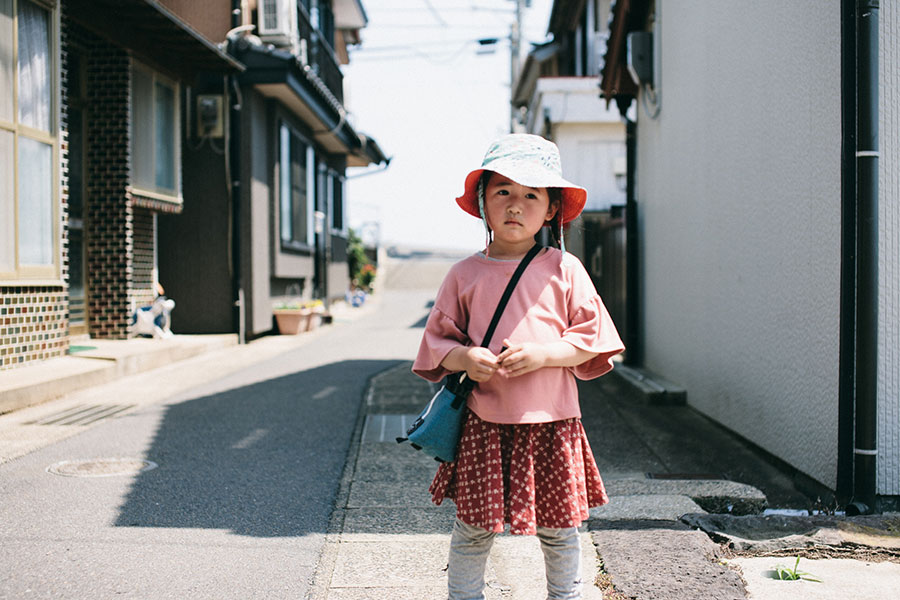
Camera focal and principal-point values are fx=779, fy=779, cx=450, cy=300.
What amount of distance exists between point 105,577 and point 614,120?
12.2 meters

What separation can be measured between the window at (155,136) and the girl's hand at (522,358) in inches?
344

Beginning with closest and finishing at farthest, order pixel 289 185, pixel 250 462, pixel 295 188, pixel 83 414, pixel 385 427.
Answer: pixel 250 462, pixel 385 427, pixel 83 414, pixel 289 185, pixel 295 188

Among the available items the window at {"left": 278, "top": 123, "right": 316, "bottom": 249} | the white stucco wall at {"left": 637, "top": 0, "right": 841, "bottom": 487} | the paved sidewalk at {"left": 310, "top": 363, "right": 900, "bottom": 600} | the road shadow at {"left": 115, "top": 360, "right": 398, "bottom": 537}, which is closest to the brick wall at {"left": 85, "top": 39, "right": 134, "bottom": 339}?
the road shadow at {"left": 115, "top": 360, "right": 398, "bottom": 537}

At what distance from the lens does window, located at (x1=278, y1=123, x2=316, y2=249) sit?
47.3ft

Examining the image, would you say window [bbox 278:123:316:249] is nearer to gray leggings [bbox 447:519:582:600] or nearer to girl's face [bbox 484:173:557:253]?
girl's face [bbox 484:173:557:253]

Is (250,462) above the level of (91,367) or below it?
below

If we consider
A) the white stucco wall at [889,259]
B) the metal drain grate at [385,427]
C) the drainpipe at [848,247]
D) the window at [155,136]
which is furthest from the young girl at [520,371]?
the window at [155,136]

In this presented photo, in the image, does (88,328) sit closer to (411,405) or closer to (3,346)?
(3,346)

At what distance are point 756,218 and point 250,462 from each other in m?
3.63

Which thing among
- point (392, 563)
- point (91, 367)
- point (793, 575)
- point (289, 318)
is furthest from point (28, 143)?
point (793, 575)

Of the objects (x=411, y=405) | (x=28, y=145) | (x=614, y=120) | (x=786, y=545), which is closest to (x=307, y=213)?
(x=614, y=120)

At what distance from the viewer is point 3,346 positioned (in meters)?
6.75

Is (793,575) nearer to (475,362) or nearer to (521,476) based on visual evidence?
(521,476)

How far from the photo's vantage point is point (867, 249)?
3742 millimetres
